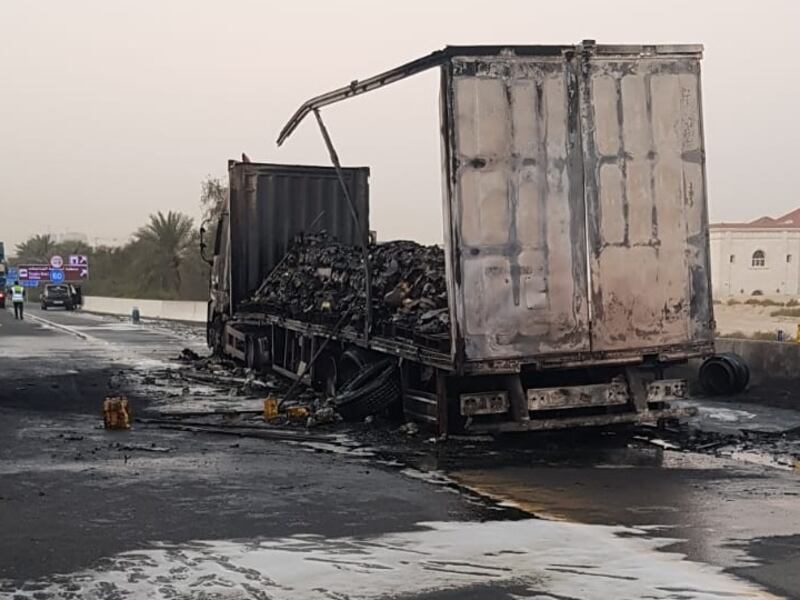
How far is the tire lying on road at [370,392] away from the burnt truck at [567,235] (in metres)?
0.72

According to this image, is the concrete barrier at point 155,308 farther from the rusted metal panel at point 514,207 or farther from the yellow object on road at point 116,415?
the rusted metal panel at point 514,207

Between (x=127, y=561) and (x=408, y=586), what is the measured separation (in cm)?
169

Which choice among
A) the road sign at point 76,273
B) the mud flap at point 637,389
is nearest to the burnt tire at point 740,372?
the mud flap at point 637,389

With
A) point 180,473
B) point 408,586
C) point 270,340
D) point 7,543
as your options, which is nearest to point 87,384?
point 270,340

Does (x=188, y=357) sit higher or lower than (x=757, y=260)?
lower

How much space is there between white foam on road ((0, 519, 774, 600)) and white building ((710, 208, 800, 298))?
87333 mm

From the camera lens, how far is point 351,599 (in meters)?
5.31

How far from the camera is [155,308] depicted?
55.6m

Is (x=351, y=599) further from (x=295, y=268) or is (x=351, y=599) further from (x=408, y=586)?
(x=295, y=268)

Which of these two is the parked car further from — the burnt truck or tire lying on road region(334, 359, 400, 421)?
the burnt truck

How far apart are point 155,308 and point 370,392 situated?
45713 millimetres

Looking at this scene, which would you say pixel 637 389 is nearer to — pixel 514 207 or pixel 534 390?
pixel 534 390

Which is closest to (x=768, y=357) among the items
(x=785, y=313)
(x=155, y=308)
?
(x=785, y=313)

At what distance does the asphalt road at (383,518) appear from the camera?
5629 millimetres
